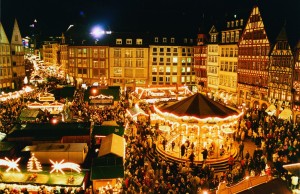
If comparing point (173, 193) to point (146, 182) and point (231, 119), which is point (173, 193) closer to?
point (146, 182)

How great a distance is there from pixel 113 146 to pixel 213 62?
1224 inches

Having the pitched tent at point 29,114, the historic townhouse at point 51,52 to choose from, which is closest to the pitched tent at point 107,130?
the pitched tent at point 29,114

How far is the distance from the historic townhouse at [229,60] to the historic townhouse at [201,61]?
4.60m

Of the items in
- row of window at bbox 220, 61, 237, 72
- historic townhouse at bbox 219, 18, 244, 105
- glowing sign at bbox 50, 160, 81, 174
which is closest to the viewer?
glowing sign at bbox 50, 160, 81, 174

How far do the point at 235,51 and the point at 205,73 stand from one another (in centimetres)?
841

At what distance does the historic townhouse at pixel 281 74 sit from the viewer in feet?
103

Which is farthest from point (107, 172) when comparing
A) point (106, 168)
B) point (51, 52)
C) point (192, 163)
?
point (51, 52)

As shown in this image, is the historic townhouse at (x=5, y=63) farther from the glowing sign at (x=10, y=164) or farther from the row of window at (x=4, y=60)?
the glowing sign at (x=10, y=164)

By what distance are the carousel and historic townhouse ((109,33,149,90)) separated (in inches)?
1191

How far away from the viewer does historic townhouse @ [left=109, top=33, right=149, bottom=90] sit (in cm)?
5322

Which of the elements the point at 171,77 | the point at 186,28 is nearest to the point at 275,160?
the point at 171,77

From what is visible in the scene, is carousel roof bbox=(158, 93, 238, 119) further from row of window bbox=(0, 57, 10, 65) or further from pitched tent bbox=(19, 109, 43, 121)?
row of window bbox=(0, 57, 10, 65)

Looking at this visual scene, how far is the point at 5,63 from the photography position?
47375mm

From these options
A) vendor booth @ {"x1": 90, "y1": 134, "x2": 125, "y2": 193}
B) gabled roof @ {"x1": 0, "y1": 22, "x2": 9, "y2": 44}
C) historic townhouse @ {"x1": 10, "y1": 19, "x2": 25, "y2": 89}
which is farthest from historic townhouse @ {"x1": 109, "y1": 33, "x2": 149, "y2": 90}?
vendor booth @ {"x1": 90, "y1": 134, "x2": 125, "y2": 193}
